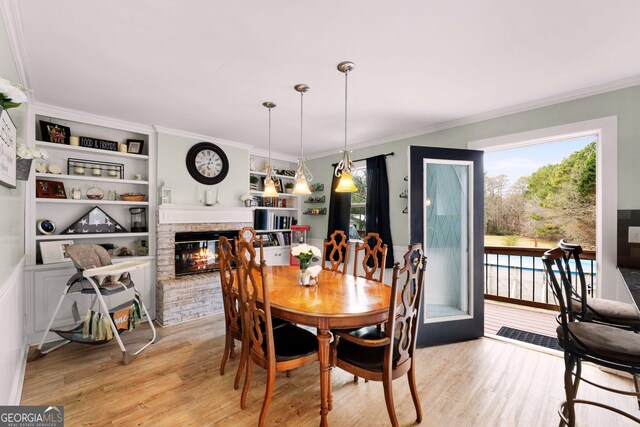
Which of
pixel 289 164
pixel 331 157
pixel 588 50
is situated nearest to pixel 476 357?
pixel 588 50

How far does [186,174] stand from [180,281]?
4.96ft

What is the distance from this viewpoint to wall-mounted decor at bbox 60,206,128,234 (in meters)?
3.42

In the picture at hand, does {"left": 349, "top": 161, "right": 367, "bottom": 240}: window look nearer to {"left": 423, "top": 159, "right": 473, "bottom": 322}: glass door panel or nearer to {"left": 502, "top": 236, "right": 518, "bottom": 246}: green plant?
{"left": 423, "top": 159, "right": 473, "bottom": 322}: glass door panel

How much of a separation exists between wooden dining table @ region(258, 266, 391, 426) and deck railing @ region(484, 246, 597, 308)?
3357mm

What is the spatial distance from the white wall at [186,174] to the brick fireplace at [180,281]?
0.26 meters

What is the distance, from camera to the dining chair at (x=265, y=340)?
177cm

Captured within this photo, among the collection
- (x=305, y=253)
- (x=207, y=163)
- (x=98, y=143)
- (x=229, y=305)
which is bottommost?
(x=229, y=305)

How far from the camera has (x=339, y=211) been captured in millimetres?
4895

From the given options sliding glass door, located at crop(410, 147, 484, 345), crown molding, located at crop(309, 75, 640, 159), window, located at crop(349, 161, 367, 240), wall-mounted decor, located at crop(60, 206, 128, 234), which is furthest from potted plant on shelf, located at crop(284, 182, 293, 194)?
sliding glass door, located at crop(410, 147, 484, 345)

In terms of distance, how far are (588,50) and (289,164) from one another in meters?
4.50

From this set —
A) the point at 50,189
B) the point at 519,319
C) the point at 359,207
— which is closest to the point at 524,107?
the point at 359,207

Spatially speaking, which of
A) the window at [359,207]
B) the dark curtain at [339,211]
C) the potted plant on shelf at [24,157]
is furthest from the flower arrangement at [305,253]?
the window at [359,207]

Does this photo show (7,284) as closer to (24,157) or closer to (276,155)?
(24,157)

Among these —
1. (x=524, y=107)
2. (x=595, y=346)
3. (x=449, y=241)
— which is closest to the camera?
(x=595, y=346)
